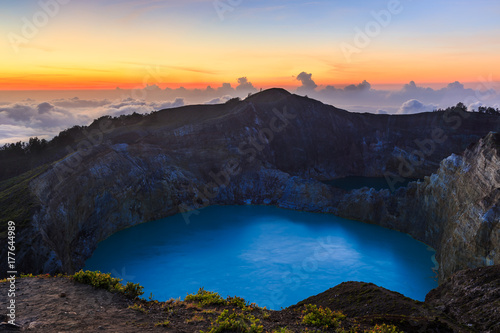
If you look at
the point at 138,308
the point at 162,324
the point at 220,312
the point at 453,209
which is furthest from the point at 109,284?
the point at 453,209

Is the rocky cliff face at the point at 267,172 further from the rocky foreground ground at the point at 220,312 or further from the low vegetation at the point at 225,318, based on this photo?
the low vegetation at the point at 225,318

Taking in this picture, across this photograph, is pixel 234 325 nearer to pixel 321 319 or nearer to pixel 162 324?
pixel 162 324

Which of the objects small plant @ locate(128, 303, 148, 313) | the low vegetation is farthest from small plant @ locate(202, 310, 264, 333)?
small plant @ locate(128, 303, 148, 313)

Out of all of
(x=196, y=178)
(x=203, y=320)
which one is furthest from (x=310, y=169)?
(x=203, y=320)

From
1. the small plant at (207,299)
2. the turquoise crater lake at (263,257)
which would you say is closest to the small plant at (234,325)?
the small plant at (207,299)

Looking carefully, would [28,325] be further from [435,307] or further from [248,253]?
[248,253]

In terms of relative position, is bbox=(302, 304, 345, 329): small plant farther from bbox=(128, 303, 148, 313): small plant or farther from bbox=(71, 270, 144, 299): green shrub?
bbox=(71, 270, 144, 299): green shrub
